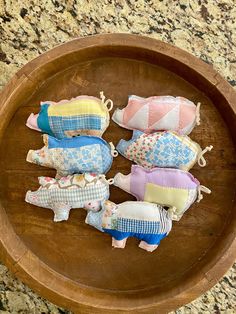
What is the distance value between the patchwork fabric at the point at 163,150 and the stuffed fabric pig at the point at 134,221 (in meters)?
0.10

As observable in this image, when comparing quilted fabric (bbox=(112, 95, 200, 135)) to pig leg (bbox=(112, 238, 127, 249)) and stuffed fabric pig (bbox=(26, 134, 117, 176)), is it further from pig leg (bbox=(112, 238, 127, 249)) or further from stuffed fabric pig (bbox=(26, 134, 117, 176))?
pig leg (bbox=(112, 238, 127, 249))

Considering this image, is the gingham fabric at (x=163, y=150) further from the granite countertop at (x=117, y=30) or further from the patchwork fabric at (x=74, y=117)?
the granite countertop at (x=117, y=30)

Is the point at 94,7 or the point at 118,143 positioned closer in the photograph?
the point at 118,143

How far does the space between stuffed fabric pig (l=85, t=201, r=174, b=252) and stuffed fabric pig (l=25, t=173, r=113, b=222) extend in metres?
0.03

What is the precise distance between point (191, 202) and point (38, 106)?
403 mm

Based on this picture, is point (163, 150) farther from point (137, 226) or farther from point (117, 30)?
point (117, 30)

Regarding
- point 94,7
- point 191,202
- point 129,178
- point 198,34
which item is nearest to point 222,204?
point 191,202

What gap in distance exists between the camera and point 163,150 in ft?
3.42

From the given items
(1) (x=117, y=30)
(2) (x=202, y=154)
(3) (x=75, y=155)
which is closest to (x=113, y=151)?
(3) (x=75, y=155)

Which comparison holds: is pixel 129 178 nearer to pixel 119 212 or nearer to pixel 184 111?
pixel 119 212

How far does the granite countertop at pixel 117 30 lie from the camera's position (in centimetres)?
123

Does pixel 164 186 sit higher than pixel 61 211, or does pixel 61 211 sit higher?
pixel 164 186

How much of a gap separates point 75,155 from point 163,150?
19 cm

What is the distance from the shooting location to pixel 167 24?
50.0 inches
